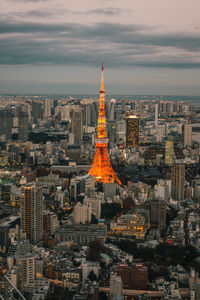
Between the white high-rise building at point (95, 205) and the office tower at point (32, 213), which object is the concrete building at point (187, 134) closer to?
the white high-rise building at point (95, 205)

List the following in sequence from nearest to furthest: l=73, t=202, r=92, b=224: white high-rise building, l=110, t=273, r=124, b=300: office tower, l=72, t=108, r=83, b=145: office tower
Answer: l=110, t=273, r=124, b=300: office tower < l=73, t=202, r=92, b=224: white high-rise building < l=72, t=108, r=83, b=145: office tower

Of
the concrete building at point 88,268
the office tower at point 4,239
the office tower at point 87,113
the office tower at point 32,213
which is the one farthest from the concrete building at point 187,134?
the concrete building at point 88,268

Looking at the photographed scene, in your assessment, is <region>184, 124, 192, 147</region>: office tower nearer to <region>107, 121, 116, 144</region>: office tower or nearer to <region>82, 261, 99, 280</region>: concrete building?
<region>107, 121, 116, 144</region>: office tower

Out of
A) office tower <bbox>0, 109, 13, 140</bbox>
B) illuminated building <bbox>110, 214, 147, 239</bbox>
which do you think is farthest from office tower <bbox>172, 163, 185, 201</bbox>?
office tower <bbox>0, 109, 13, 140</bbox>

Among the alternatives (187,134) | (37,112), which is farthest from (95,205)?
(37,112)

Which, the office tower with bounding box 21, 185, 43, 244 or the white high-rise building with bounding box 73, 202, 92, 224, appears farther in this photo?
the white high-rise building with bounding box 73, 202, 92, 224

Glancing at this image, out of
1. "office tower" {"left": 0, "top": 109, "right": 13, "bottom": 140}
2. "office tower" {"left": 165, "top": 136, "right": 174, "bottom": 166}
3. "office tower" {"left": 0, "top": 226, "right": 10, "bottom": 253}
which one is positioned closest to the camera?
"office tower" {"left": 0, "top": 226, "right": 10, "bottom": 253}

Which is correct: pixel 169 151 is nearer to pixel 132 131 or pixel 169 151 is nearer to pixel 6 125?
pixel 132 131

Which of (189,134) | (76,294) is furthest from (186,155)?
(76,294)
